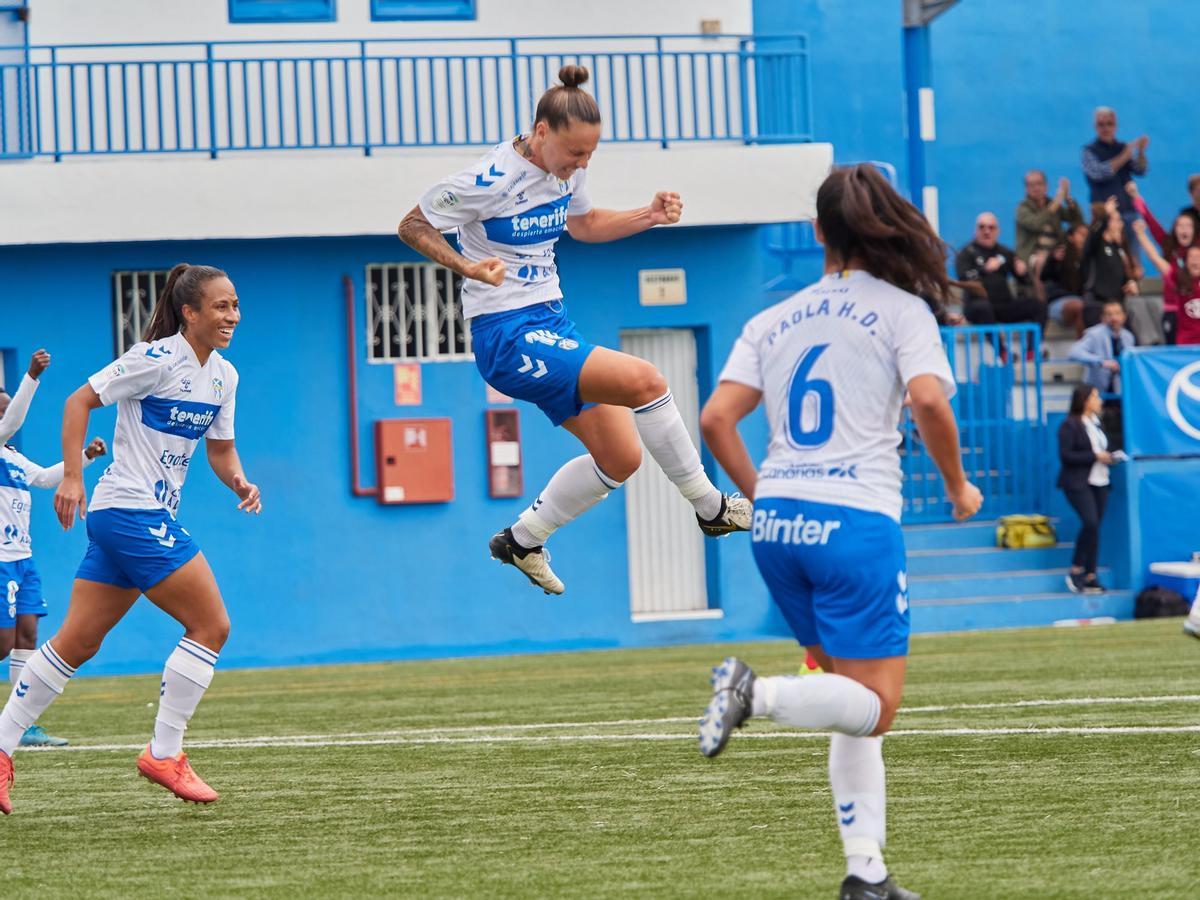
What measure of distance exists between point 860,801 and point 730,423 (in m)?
1.03

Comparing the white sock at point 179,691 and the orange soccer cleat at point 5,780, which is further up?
the white sock at point 179,691

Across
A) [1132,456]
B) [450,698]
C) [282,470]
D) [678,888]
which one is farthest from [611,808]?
[1132,456]

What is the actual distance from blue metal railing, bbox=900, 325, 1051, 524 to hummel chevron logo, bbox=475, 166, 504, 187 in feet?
43.5

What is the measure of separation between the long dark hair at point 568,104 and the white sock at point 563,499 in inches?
59.5

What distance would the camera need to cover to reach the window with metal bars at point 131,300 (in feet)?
61.6

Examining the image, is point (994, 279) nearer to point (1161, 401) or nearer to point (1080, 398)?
point (1080, 398)

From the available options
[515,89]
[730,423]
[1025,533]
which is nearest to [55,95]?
[515,89]

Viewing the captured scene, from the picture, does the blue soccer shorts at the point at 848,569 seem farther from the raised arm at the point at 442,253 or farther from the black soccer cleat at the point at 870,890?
the raised arm at the point at 442,253

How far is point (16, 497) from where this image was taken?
11672mm

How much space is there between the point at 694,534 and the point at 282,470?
4312 millimetres

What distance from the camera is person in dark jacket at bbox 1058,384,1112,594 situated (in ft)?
63.1

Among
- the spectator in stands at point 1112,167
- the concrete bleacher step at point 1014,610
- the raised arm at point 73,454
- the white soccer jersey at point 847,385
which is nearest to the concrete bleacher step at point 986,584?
the concrete bleacher step at point 1014,610

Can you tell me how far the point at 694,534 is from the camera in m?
20.2

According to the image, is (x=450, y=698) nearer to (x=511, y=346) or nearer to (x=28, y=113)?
(x=511, y=346)
